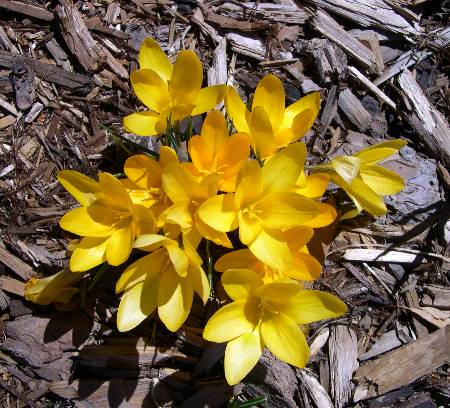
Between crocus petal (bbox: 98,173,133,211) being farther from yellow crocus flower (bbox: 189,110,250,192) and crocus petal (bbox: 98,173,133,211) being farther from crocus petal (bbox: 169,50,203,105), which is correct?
crocus petal (bbox: 169,50,203,105)

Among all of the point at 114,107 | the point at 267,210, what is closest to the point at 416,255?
the point at 267,210

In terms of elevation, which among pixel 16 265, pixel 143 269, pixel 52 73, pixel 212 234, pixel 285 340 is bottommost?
pixel 16 265

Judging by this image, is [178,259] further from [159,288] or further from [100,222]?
[100,222]

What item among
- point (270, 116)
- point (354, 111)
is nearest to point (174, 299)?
point (270, 116)

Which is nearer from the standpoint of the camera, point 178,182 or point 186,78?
point 178,182

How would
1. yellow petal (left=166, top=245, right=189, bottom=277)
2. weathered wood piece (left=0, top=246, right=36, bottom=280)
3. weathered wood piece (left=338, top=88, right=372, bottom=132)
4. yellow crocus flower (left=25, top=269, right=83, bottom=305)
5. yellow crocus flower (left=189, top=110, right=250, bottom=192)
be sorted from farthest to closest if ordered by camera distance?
weathered wood piece (left=338, top=88, right=372, bottom=132), weathered wood piece (left=0, top=246, right=36, bottom=280), yellow crocus flower (left=25, top=269, right=83, bottom=305), yellow crocus flower (left=189, top=110, right=250, bottom=192), yellow petal (left=166, top=245, right=189, bottom=277)

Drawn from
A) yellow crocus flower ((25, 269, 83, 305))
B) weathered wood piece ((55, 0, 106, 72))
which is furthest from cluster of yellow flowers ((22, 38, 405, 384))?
weathered wood piece ((55, 0, 106, 72))

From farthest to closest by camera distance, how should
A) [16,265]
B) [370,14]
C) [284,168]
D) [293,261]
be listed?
[370,14] → [16,265] → [293,261] → [284,168]

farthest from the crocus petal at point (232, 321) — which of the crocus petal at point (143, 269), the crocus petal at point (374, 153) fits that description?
the crocus petal at point (374, 153)
